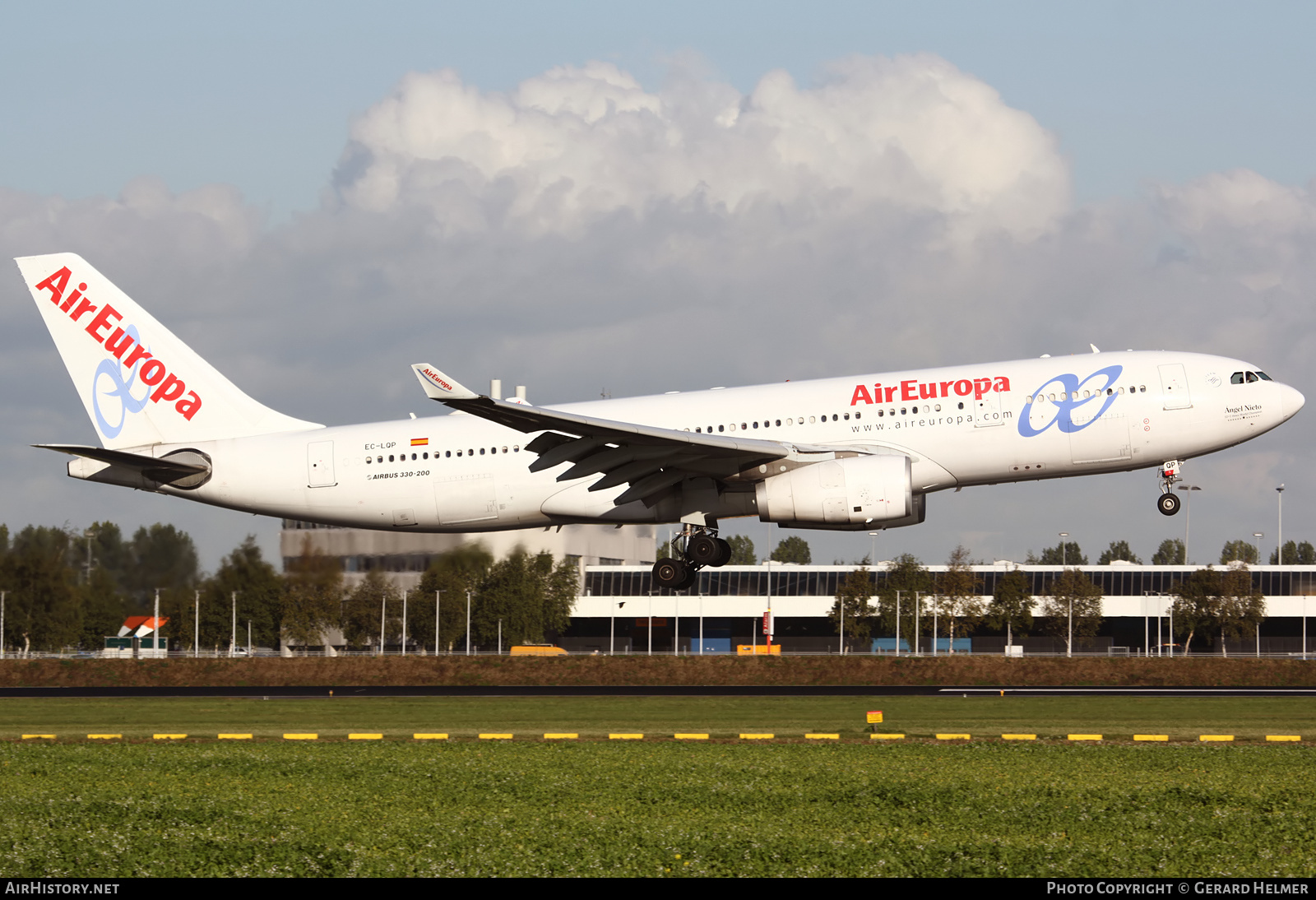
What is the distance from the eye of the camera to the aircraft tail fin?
129 feet

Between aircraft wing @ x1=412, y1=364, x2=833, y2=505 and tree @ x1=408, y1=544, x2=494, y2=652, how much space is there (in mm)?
10466

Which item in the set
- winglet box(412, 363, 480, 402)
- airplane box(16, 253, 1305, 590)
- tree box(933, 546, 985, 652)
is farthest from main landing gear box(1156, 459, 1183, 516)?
tree box(933, 546, 985, 652)

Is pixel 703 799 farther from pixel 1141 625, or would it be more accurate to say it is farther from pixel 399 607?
pixel 1141 625

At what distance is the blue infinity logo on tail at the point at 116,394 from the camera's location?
3944cm

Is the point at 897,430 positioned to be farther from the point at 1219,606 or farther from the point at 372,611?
the point at 1219,606

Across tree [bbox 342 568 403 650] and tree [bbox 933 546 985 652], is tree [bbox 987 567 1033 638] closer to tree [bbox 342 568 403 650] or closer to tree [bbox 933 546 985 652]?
tree [bbox 933 546 985 652]

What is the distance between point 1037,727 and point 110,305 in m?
27.4

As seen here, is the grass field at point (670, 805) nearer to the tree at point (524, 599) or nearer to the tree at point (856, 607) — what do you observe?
the tree at point (524, 599)

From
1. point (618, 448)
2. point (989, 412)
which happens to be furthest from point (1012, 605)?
point (618, 448)

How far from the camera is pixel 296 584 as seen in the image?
4806 centimetres

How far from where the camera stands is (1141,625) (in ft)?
395

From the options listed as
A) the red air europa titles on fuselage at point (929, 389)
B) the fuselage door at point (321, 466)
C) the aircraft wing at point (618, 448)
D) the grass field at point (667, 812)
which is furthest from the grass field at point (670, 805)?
the red air europa titles on fuselage at point (929, 389)

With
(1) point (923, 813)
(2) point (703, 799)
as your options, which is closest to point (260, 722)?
(2) point (703, 799)

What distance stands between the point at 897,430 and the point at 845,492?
221 cm
